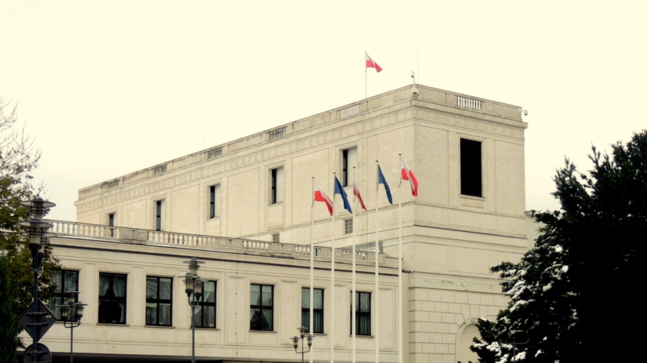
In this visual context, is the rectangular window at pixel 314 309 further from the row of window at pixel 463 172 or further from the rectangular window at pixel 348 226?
the row of window at pixel 463 172

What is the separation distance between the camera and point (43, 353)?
2622 cm

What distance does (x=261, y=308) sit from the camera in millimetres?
56656

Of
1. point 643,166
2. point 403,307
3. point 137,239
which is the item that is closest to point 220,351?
point 137,239

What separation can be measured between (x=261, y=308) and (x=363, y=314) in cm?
595

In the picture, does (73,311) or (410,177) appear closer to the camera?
(73,311)

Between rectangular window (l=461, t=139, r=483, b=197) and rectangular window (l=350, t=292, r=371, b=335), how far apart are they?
27.7ft

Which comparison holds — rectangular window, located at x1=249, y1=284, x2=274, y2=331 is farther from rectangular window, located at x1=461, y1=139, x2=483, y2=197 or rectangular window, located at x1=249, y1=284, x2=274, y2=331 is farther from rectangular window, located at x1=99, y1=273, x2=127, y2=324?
rectangular window, located at x1=461, y1=139, x2=483, y2=197

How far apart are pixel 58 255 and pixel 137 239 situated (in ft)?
14.2

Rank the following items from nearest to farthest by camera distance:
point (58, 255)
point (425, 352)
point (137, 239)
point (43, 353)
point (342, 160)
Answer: point (43, 353) < point (58, 255) < point (137, 239) < point (425, 352) < point (342, 160)

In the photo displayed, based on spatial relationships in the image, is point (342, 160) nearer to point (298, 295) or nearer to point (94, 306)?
point (298, 295)

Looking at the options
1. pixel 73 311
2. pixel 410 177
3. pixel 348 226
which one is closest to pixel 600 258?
pixel 73 311

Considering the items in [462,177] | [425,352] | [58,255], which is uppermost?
[462,177]

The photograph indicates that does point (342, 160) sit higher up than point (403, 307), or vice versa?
point (342, 160)

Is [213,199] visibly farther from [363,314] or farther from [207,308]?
[207,308]
